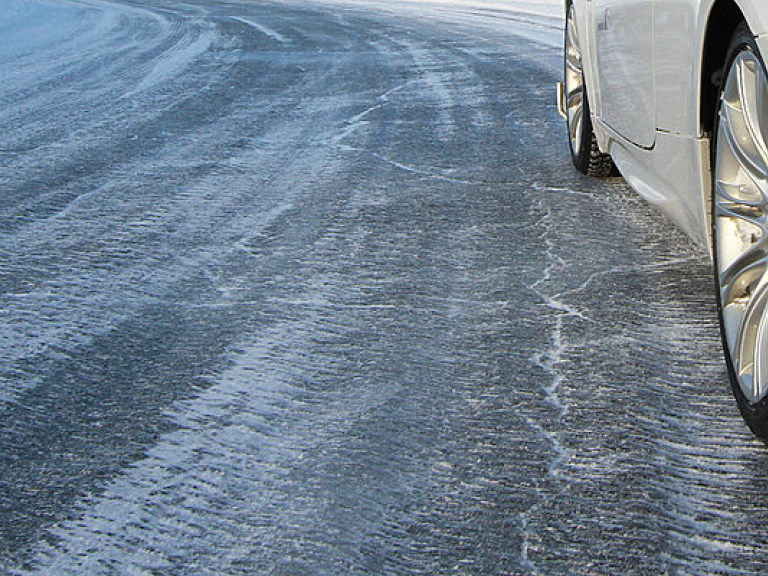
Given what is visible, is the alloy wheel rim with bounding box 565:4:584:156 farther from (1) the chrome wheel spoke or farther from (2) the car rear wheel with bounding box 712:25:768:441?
(1) the chrome wheel spoke

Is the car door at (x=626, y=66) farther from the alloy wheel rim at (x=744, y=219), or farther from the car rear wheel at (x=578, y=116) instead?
the alloy wheel rim at (x=744, y=219)

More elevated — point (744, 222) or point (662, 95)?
point (662, 95)

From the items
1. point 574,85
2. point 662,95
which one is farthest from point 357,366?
point 574,85

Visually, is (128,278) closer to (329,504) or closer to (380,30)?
(329,504)

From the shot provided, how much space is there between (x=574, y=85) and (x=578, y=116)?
187 millimetres

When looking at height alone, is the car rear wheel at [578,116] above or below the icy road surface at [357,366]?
above

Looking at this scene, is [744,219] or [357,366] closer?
[744,219]

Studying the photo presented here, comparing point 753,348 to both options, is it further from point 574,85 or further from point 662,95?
point 574,85

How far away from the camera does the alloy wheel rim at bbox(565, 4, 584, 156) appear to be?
5605 mm

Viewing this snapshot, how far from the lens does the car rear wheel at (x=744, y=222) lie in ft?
8.56

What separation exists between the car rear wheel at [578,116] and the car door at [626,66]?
0.51 meters

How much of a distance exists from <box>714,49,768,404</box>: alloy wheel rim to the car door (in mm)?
640

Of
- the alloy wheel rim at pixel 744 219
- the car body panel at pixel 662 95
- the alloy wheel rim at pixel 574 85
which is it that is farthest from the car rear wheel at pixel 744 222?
the alloy wheel rim at pixel 574 85

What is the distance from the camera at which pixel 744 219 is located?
2.85 metres
